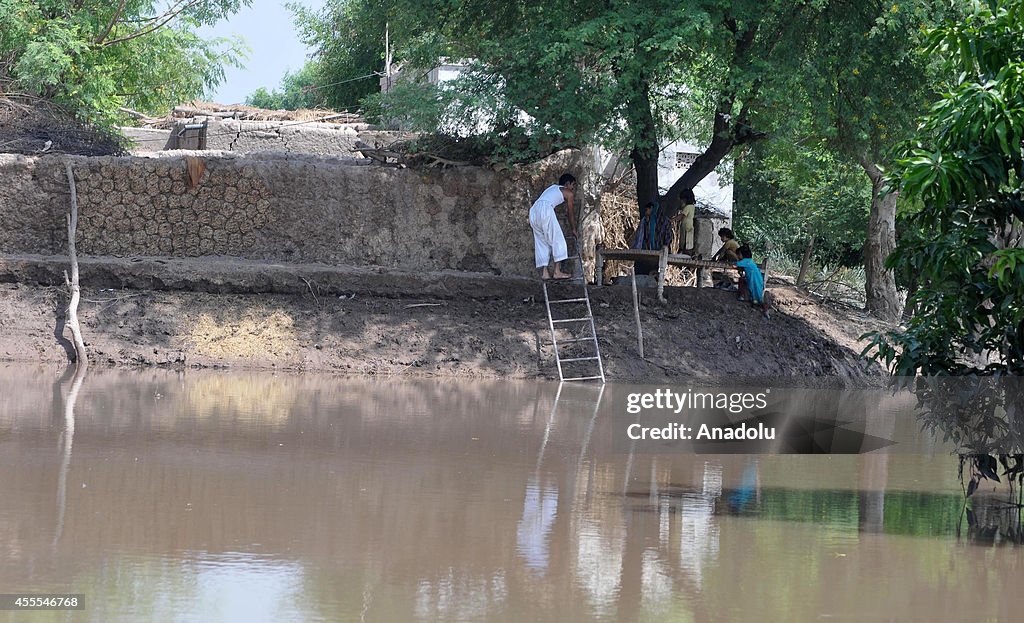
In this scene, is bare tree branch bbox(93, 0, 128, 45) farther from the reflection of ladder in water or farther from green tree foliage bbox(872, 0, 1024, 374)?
green tree foliage bbox(872, 0, 1024, 374)

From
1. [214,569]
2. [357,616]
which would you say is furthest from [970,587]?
[214,569]

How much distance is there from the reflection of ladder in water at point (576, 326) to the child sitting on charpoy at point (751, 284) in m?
2.51

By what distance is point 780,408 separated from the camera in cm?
1412

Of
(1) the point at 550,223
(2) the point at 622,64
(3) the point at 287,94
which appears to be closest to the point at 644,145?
(2) the point at 622,64

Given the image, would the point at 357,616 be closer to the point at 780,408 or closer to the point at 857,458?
the point at 857,458

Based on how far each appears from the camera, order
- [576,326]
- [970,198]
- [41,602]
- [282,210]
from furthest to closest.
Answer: [282,210] < [576,326] < [970,198] < [41,602]

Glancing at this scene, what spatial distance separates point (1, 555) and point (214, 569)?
3.29 feet

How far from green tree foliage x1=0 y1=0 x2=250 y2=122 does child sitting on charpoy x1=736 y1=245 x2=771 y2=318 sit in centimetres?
1014

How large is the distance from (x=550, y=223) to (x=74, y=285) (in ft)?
20.7

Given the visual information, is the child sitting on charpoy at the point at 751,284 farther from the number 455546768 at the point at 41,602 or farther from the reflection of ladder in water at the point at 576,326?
the number 455546768 at the point at 41,602

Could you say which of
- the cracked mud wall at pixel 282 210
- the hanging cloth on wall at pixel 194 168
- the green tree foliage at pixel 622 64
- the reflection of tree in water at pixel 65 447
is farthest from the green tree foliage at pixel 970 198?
the hanging cloth on wall at pixel 194 168

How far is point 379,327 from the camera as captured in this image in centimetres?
1603

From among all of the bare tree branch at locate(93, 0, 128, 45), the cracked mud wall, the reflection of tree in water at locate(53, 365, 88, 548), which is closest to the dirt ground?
the cracked mud wall

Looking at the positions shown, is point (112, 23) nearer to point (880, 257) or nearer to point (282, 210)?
point (282, 210)
